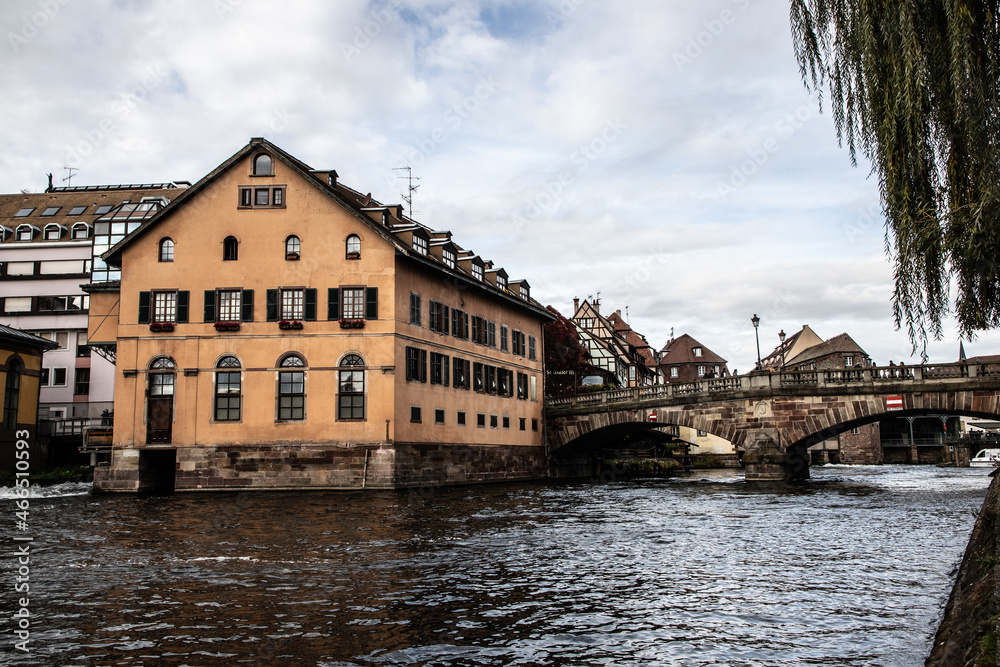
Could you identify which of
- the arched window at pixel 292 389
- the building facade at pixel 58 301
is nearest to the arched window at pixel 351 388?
the arched window at pixel 292 389

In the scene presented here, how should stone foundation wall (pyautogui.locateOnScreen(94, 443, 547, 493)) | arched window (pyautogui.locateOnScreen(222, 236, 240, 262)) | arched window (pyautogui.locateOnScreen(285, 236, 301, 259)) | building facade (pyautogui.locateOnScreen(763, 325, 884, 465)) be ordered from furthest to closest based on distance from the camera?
building facade (pyautogui.locateOnScreen(763, 325, 884, 465))
arched window (pyautogui.locateOnScreen(222, 236, 240, 262))
arched window (pyautogui.locateOnScreen(285, 236, 301, 259))
stone foundation wall (pyautogui.locateOnScreen(94, 443, 547, 493))

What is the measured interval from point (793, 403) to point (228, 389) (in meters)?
23.6

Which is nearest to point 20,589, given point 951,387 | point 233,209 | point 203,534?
point 203,534

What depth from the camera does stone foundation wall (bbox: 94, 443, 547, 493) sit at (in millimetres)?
30672

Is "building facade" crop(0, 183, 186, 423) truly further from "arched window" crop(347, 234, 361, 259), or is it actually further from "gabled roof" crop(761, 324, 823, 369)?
"gabled roof" crop(761, 324, 823, 369)

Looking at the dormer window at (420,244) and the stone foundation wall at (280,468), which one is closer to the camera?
the stone foundation wall at (280,468)

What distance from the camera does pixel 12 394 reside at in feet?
123

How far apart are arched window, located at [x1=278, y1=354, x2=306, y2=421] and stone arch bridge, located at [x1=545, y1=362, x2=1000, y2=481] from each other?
17187mm

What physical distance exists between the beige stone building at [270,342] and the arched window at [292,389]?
54mm

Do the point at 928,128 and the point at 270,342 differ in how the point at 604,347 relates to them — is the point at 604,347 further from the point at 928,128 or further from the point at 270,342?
the point at 928,128

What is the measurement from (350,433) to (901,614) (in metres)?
24.6

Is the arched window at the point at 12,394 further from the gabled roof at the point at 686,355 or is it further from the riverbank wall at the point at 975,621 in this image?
the gabled roof at the point at 686,355

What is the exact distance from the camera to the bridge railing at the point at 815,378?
33062mm

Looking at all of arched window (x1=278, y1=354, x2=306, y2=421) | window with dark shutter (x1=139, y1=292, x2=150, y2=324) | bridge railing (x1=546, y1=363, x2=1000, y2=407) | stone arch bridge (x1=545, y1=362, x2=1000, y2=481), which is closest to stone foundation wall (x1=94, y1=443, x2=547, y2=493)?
arched window (x1=278, y1=354, x2=306, y2=421)
